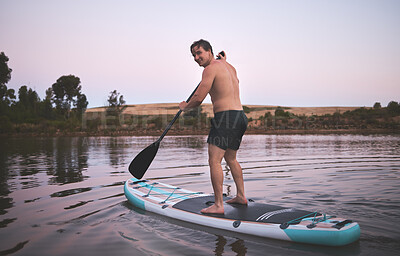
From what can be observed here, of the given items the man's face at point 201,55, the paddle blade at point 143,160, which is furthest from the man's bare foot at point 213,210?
the man's face at point 201,55

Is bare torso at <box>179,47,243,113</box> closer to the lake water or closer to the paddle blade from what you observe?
the paddle blade

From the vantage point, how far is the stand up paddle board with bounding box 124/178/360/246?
141 inches

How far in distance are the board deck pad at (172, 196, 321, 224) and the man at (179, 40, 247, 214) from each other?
8.2 inches

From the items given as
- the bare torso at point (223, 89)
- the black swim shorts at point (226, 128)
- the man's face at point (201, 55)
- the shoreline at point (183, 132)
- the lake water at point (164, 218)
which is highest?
the man's face at point (201, 55)

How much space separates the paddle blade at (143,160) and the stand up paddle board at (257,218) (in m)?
0.37

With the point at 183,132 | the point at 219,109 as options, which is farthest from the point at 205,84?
the point at 183,132

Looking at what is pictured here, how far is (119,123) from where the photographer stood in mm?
37344

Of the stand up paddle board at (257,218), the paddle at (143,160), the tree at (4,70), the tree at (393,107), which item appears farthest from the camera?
the tree at (4,70)

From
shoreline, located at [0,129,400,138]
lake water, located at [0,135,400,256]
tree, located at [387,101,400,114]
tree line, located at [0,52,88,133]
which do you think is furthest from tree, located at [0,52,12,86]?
tree, located at [387,101,400,114]

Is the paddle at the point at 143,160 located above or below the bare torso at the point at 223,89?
below

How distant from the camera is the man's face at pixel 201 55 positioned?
4723 millimetres

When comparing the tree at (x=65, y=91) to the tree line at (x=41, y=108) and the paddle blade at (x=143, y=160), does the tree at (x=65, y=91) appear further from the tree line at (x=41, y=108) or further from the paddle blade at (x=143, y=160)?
the paddle blade at (x=143, y=160)

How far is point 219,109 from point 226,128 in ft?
0.93

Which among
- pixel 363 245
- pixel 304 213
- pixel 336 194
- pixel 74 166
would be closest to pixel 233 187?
pixel 336 194
